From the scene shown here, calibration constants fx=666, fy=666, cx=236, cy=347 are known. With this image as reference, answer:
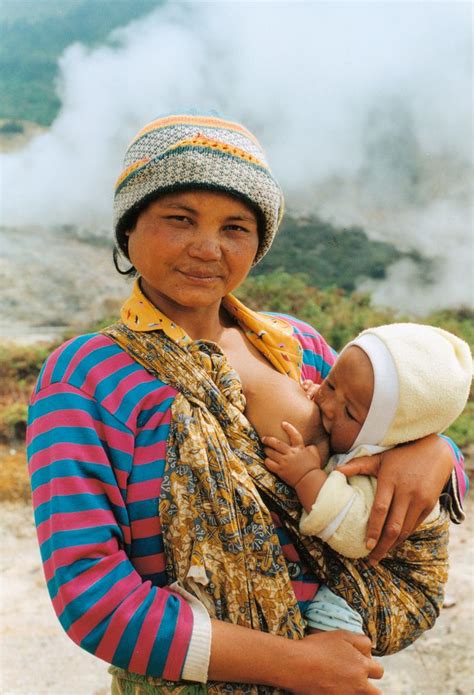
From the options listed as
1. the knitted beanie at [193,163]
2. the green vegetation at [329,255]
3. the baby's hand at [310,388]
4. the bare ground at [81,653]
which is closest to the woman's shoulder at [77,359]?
the knitted beanie at [193,163]

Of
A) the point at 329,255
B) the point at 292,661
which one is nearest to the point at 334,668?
the point at 292,661

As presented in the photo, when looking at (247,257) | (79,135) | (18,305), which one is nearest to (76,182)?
(79,135)

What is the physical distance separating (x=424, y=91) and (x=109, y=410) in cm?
875

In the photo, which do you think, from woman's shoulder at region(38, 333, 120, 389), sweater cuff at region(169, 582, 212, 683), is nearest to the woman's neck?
woman's shoulder at region(38, 333, 120, 389)

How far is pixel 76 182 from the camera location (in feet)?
31.0

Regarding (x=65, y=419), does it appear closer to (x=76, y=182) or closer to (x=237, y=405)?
(x=237, y=405)

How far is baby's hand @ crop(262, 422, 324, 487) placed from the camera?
4.68 ft

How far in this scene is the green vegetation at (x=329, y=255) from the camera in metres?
8.59

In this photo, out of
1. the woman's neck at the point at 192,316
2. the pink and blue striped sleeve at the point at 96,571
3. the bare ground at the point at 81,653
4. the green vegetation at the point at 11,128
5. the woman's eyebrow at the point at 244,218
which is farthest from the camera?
the green vegetation at the point at 11,128

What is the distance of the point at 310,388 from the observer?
1.72 meters

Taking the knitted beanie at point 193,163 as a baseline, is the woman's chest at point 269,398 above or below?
below

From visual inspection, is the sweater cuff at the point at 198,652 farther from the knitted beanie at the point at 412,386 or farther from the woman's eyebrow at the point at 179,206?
the woman's eyebrow at the point at 179,206

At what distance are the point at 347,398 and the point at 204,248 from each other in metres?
0.49

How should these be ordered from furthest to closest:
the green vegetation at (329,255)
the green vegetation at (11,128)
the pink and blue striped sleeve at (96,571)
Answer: the green vegetation at (11,128)
the green vegetation at (329,255)
the pink and blue striped sleeve at (96,571)
